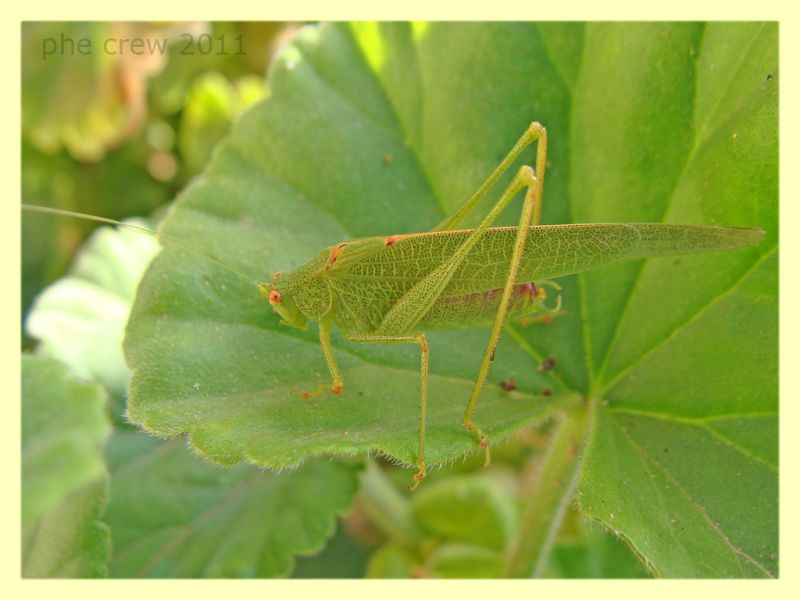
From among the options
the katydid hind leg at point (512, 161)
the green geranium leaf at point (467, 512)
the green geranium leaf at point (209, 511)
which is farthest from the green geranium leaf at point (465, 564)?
the katydid hind leg at point (512, 161)

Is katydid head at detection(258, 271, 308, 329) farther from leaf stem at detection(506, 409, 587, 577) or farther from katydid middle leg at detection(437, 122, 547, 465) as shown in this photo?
leaf stem at detection(506, 409, 587, 577)

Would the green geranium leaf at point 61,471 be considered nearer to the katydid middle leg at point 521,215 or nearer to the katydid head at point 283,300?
the katydid head at point 283,300

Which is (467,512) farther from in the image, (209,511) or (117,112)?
(117,112)

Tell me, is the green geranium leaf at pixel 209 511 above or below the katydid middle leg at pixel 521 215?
below

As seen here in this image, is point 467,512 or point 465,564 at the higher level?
point 467,512

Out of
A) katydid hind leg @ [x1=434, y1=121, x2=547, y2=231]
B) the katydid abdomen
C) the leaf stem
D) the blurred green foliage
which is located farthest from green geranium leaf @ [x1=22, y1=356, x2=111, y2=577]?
the blurred green foliage

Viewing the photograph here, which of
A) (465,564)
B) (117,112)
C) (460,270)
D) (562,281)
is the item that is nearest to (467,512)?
(465,564)

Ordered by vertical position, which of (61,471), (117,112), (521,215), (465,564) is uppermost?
(117,112)
